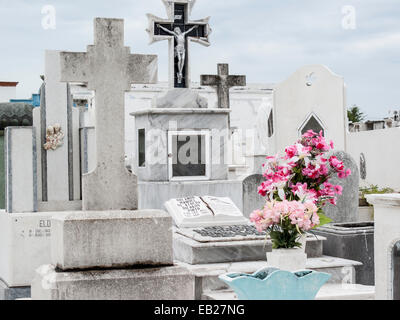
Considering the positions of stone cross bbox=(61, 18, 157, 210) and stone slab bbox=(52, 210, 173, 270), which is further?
stone cross bbox=(61, 18, 157, 210)

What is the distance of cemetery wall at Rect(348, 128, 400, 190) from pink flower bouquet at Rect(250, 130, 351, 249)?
938 centimetres

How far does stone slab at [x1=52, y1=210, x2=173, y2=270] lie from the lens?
4305 millimetres

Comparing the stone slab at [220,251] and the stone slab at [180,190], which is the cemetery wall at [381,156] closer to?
the stone slab at [180,190]

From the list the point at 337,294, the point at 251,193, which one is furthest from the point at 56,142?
the point at 337,294

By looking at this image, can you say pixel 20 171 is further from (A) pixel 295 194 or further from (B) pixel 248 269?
(A) pixel 295 194

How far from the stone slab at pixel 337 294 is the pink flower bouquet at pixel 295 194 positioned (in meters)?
0.66

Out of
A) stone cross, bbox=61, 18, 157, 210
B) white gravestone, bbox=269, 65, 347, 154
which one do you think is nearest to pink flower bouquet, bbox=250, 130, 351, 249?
stone cross, bbox=61, 18, 157, 210

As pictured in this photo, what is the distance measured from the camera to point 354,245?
21.3 feet

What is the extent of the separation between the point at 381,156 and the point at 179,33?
6765mm

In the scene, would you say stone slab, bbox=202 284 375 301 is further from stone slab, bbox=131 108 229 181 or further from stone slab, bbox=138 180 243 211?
stone slab, bbox=131 108 229 181

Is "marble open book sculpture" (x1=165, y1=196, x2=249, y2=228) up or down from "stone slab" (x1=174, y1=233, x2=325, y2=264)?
up

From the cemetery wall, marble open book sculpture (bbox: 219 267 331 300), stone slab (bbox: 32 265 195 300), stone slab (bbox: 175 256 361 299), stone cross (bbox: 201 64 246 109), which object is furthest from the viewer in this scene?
the cemetery wall

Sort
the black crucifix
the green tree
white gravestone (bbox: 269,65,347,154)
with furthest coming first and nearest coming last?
1. the green tree
2. white gravestone (bbox: 269,65,347,154)
3. the black crucifix

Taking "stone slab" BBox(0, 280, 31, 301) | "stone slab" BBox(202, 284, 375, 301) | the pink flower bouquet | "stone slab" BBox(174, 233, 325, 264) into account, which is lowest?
"stone slab" BBox(0, 280, 31, 301)
